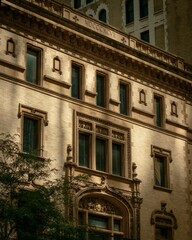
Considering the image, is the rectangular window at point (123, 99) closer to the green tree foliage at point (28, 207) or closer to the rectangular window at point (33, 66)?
the rectangular window at point (33, 66)

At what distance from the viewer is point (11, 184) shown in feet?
86.6

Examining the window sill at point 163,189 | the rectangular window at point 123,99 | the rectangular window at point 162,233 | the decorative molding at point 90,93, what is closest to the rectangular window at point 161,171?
the window sill at point 163,189

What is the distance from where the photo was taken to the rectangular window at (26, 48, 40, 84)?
33812mm

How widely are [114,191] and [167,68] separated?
9734mm

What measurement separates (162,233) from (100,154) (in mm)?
6244

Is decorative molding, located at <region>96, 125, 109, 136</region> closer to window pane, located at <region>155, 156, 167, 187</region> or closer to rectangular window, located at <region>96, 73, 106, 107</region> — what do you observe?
rectangular window, located at <region>96, 73, 106, 107</region>

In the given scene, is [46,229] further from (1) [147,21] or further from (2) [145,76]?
(1) [147,21]

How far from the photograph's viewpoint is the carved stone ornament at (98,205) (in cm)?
3427

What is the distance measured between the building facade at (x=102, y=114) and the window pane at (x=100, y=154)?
6 centimetres

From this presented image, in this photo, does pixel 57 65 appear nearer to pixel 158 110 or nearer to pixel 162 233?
pixel 158 110

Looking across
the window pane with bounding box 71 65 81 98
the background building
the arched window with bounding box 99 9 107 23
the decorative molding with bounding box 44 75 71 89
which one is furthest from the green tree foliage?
the arched window with bounding box 99 9 107 23

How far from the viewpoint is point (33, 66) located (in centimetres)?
3416

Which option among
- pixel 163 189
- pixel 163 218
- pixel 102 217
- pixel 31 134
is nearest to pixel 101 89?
pixel 31 134

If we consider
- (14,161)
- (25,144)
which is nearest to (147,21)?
(25,144)
